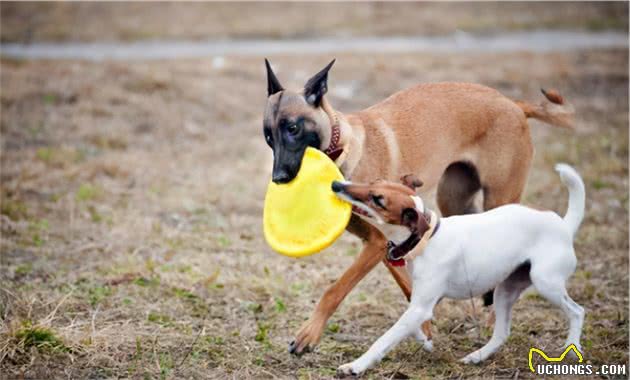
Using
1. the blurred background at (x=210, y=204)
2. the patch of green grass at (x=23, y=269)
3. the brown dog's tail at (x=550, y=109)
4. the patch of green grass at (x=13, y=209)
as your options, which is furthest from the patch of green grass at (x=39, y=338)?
the brown dog's tail at (x=550, y=109)

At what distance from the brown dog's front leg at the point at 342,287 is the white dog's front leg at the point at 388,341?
0.53 metres

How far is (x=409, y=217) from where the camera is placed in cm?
440

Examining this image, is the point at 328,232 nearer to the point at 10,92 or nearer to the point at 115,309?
the point at 115,309

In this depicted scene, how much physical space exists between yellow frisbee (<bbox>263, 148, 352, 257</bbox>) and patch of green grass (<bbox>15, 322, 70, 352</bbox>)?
4.66 ft

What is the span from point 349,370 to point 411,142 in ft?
6.07

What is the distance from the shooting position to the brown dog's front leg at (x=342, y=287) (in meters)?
4.95

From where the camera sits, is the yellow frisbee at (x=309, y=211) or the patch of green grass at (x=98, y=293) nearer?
the yellow frisbee at (x=309, y=211)

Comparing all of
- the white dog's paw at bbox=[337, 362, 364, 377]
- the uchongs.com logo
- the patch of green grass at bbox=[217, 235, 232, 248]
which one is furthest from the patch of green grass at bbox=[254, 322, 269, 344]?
the patch of green grass at bbox=[217, 235, 232, 248]

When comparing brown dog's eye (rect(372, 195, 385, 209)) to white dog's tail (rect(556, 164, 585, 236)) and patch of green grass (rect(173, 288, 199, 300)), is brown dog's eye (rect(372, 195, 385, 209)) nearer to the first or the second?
white dog's tail (rect(556, 164, 585, 236))

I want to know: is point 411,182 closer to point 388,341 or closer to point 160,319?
point 388,341

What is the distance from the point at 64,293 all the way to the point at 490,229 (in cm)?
324

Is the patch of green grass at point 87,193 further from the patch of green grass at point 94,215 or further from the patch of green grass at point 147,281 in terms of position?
the patch of green grass at point 147,281

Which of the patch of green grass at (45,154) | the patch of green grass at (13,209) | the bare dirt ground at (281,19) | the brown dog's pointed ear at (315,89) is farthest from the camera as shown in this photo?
the bare dirt ground at (281,19)

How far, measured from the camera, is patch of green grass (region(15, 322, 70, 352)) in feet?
15.4
